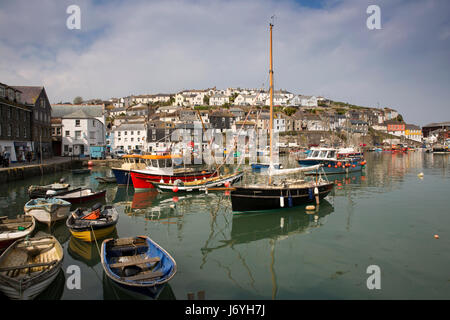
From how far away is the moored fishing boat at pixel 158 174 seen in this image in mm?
28219

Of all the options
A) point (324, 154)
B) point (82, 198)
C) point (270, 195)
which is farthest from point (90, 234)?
point (324, 154)

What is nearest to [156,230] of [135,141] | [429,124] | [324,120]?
[135,141]

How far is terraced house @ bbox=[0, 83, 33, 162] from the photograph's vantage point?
3778cm

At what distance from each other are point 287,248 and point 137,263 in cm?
732

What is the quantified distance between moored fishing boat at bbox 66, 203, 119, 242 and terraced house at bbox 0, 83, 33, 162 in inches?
1238

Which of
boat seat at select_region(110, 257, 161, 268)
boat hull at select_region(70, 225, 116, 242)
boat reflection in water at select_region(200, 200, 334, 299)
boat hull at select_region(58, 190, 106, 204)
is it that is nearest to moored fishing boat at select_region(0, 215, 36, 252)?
boat hull at select_region(70, 225, 116, 242)

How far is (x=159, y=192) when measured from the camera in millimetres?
27750

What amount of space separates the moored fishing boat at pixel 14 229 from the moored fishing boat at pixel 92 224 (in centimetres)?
167

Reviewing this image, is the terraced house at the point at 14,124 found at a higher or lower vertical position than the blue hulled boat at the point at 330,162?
higher

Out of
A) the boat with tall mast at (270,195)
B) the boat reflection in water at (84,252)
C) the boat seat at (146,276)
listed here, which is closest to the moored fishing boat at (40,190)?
the boat reflection in water at (84,252)

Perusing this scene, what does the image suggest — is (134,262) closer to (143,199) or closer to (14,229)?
(14,229)

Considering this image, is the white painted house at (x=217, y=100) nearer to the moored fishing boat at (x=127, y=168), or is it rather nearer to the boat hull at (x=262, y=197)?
the moored fishing boat at (x=127, y=168)

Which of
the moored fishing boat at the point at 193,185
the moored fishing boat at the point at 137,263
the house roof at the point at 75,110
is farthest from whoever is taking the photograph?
the house roof at the point at 75,110

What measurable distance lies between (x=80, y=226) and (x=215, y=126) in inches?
3393
